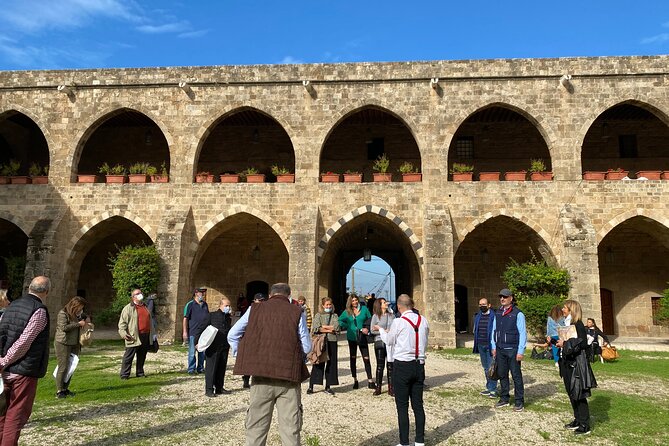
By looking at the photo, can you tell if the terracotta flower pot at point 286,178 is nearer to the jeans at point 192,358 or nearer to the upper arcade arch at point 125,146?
the upper arcade arch at point 125,146

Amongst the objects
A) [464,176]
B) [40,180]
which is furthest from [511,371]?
[40,180]

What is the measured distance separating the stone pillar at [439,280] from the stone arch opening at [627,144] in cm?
754

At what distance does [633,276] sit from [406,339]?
16.5 meters

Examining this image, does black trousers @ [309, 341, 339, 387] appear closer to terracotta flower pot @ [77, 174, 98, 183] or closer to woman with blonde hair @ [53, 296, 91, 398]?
woman with blonde hair @ [53, 296, 91, 398]

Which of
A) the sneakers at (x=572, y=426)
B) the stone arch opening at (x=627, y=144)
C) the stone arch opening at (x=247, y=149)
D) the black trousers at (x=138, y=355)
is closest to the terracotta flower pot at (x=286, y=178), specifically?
the stone arch opening at (x=247, y=149)

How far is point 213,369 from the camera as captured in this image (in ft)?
23.9

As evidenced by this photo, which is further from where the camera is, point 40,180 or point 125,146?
point 125,146

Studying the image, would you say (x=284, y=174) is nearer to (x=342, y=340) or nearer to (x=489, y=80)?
(x=342, y=340)

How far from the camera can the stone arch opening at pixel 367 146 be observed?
60.3ft

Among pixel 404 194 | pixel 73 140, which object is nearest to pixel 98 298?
pixel 73 140

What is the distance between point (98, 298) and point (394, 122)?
549 inches

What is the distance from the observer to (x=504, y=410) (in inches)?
260

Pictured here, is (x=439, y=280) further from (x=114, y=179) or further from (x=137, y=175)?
(x=114, y=179)

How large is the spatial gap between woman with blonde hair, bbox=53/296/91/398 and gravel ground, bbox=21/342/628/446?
0.64 m
